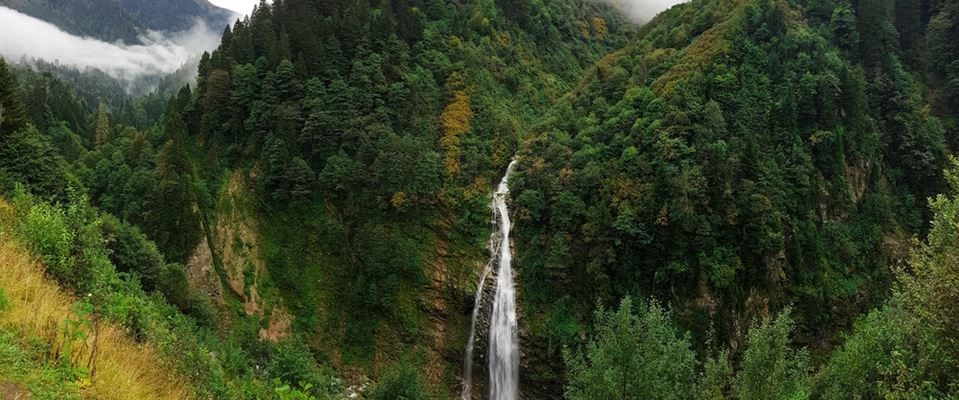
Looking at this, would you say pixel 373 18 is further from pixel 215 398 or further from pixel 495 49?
pixel 215 398

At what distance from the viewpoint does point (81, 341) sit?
880 cm

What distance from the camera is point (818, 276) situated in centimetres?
3753

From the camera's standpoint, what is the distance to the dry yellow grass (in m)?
8.20

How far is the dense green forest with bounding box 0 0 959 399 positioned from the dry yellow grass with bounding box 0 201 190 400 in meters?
17.7

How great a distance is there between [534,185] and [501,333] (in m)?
12.1

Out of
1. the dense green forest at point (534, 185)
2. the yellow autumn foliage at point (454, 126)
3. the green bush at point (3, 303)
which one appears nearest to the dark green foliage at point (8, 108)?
the dense green forest at point (534, 185)

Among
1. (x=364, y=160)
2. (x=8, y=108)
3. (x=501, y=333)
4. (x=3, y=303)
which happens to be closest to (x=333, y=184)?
(x=364, y=160)

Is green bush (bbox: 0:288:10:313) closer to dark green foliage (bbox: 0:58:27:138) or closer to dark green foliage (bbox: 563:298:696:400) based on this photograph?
dark green foliage (bbox: 563:298:696:400)

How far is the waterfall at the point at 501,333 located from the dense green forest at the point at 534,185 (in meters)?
0.72

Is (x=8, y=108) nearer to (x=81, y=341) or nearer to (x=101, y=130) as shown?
(x=81, y=341)

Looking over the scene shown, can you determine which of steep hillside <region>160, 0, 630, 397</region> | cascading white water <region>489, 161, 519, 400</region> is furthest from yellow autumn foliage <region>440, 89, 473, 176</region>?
cascading white water <region>489, 161, 519, 400</region>

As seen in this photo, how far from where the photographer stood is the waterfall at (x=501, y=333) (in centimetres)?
3665

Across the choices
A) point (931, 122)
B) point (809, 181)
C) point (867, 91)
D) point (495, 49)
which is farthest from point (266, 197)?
point (931, 122)

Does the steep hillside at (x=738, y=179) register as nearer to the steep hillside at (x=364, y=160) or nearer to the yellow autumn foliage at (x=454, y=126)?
the steep hillside at (x=364, y=160)
